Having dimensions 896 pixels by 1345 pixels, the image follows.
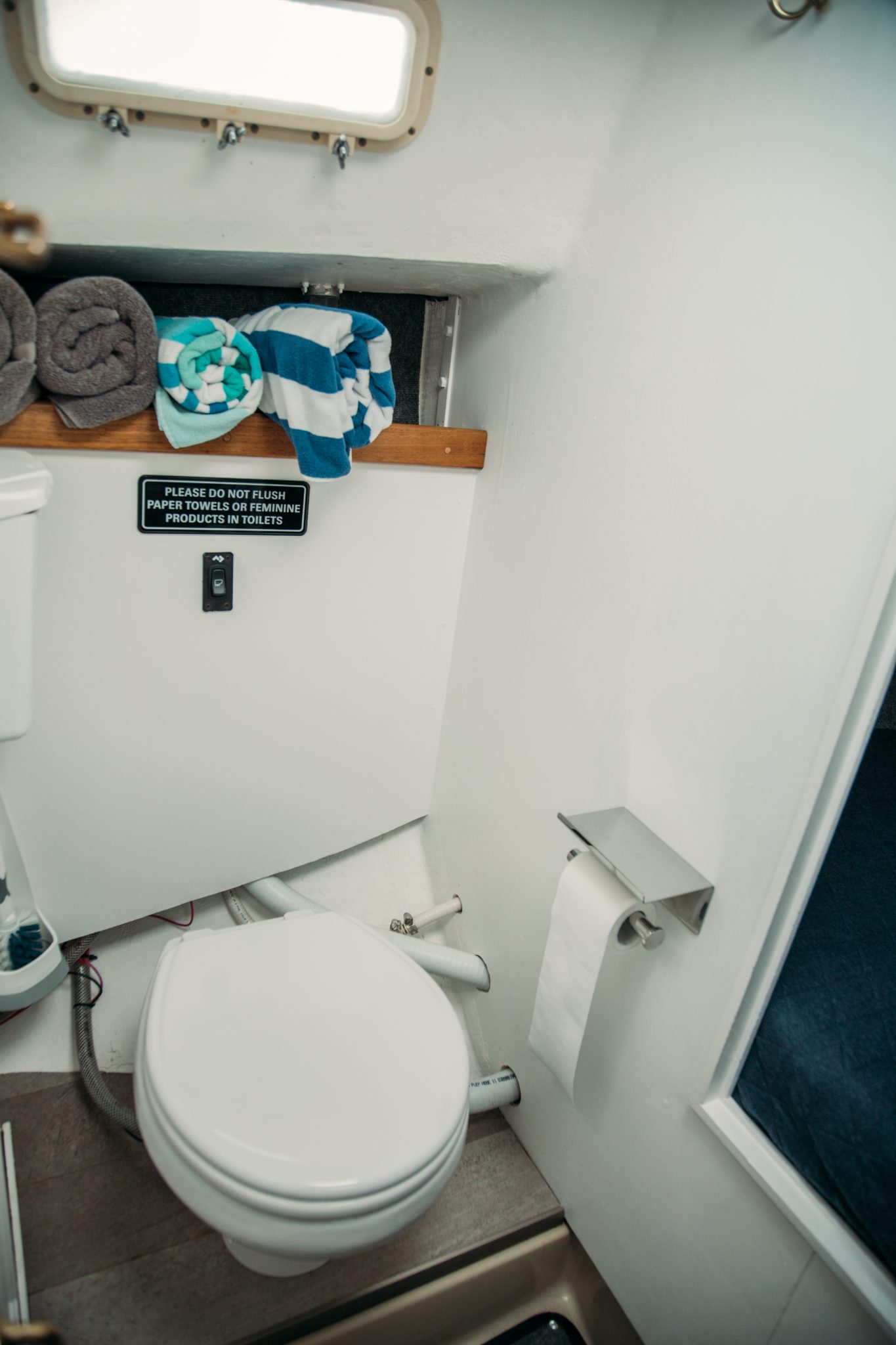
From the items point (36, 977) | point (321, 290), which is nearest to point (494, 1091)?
point (36, 977)

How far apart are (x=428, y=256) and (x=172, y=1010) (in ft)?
3.29

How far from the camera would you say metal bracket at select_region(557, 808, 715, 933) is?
2.33 feet

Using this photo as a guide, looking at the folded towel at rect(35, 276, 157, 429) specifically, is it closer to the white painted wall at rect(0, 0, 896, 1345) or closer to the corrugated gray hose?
the white painted wall at rect(0, 0, 896, 1345)

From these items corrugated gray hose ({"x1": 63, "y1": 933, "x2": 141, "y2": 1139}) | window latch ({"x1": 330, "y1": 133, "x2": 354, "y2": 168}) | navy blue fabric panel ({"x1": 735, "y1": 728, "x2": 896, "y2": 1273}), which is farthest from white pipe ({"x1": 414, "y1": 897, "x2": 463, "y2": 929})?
window latch ({"x1": 330, "y1": 133, "x2": 354, "y2": 168})

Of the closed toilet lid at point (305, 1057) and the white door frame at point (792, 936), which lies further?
the closed toilet lid at point (305, 1057)

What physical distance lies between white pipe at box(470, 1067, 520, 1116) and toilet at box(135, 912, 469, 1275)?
0.28 meters

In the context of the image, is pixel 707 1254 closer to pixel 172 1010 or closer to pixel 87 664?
pixel 172 1010

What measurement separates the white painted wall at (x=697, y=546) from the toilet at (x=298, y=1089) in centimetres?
25

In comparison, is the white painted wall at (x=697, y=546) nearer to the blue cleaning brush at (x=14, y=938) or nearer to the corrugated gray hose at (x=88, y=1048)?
the corrugated gray hose at (x=88, y=1048)

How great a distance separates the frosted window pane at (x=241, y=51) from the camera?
0.69 metres

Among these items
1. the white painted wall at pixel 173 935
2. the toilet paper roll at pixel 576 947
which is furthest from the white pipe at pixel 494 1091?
the toilet paper roll at pixel 576 947

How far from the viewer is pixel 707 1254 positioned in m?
0.75

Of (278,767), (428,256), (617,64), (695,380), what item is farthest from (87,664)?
(617,64)

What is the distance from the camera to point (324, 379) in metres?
0.88
